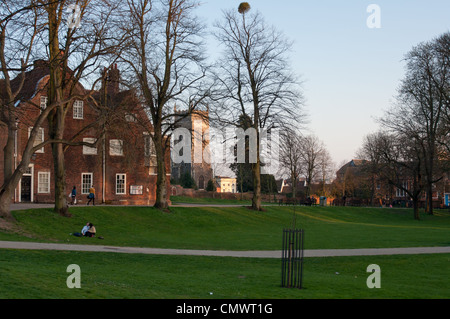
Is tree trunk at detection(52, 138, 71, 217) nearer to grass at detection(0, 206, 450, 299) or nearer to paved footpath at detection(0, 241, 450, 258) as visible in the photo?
grass at detection(0, 206, 450, 299)

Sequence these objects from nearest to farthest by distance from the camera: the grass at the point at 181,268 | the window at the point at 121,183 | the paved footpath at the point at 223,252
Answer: the grass at the point at 181,268, the paved footpath at the point at 223,252, the window at the point at 121,183

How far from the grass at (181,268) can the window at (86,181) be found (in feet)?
40.5

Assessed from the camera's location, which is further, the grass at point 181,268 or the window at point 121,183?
the window at point 121,183

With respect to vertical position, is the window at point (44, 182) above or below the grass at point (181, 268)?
above

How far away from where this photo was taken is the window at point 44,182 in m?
46.3

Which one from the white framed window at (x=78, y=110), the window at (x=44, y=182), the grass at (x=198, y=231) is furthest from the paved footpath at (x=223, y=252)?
the white framed window at (x=78, y=110)

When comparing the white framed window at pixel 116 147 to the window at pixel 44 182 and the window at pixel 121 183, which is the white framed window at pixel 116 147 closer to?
the window at pixel 121 183

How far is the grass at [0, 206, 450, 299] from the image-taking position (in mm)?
11531

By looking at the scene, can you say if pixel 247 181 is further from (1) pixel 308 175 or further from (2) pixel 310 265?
(2) pixel 310 265

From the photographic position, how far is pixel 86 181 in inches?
1922

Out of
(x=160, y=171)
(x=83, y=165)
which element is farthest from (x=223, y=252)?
(x=83, y=165)

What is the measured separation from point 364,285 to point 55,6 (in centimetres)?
2213
